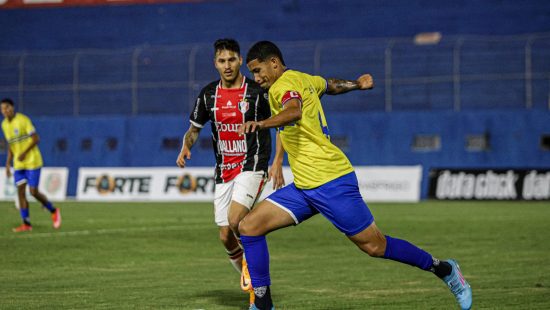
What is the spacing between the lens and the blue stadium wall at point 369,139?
107ft

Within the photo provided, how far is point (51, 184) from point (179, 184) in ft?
16.6

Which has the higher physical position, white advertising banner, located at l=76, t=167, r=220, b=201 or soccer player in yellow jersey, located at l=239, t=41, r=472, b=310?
soccer player in yellow jersey, located at l=239, t=41, r=472, b=310

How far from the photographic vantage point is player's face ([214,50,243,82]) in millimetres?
10062

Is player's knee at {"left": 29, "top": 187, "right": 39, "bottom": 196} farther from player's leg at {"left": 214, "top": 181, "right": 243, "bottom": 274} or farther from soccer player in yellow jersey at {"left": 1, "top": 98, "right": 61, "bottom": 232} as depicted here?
player's leg at {"left": 214, "top": 181, "right": 243, "bottom": 274}

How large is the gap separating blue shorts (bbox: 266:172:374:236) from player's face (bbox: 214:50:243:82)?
6.59ft

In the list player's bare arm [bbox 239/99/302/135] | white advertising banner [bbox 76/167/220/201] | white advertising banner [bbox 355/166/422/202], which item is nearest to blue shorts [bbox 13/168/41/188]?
white advertising banner [bbox 76/167/220/201]

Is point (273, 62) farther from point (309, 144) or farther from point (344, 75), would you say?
point (344, 75)

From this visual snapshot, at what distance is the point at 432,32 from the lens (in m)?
40.3

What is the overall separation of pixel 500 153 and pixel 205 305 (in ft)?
79.4

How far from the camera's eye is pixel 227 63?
1012cm

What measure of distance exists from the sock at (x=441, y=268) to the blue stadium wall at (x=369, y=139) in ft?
76.9

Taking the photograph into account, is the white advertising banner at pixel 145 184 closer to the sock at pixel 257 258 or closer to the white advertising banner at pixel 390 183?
the white advertising banner at pixel 390 183

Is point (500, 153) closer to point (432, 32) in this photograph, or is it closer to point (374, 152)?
point (374, 152)

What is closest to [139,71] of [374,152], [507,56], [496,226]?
[374,152]
